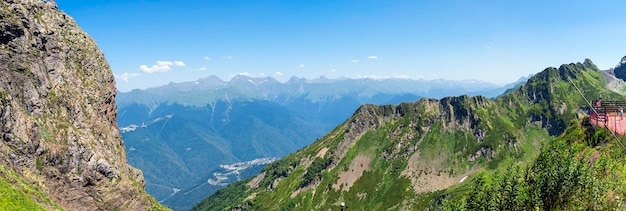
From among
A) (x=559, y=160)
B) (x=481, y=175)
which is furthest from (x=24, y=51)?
(x=559, y=160)

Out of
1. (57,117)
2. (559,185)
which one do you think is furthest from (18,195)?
(559,185)

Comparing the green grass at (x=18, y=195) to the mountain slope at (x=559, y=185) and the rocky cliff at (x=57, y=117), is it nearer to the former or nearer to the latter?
the rocky cliff at (x=57, y=117)

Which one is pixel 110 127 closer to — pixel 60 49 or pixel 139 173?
pixel 139 173

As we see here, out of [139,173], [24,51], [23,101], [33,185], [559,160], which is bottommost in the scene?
[139,173]

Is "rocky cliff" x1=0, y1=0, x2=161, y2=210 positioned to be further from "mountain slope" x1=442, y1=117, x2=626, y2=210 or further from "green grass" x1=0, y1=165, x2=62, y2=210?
"mountain slope" x1=442, y1=117, x2=626, y2=210

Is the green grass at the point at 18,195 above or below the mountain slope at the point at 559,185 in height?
below

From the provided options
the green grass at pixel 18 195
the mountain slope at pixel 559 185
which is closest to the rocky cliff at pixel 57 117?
the green grass at pixel 18 195

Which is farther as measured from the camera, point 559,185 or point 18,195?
point 18,195

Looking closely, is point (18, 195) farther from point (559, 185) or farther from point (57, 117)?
point (559, 185)
